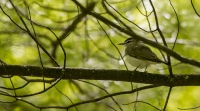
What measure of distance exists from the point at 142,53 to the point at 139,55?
4 centimetres

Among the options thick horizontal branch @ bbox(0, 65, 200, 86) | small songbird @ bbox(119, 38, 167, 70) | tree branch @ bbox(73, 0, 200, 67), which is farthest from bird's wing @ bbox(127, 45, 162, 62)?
tree branch @ bbox(73, 0, 200, 67)

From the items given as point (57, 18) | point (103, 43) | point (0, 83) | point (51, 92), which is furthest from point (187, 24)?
point (0, 83)

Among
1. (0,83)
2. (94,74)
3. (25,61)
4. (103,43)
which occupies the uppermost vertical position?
(103,43)

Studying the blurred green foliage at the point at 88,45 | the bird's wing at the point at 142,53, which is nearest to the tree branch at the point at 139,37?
the blurred green foliage at the point at 88,45

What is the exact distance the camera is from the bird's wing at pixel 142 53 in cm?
437

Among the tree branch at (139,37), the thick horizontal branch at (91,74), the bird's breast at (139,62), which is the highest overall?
the bird's breast at (139,62)

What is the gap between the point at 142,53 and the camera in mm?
4703

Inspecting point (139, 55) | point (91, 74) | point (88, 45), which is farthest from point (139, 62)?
point (91, 74)

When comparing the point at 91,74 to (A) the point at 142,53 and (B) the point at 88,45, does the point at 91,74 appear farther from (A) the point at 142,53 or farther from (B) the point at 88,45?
(B) the point at 88,45

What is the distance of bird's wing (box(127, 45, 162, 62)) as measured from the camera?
437cm

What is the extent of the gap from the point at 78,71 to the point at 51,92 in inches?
74.5

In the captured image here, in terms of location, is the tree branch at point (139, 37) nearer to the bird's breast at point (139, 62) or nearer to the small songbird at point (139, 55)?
the small songbird at point (139, 55)

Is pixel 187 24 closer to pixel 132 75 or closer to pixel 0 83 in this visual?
pixel 132 75

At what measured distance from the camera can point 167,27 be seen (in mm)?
4848
